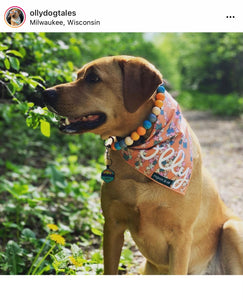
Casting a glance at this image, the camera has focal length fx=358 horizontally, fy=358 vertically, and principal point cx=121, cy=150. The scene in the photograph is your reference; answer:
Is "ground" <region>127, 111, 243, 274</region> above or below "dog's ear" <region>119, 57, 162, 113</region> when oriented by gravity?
below

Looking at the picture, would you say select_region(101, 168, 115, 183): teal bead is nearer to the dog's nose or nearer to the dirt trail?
the dog's nose

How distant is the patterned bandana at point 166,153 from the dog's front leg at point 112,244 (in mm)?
455

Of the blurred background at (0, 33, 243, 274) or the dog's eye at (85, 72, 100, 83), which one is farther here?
the blurred background at (0, 33, 243, 274)

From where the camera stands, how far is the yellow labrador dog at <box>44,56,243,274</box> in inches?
88.9

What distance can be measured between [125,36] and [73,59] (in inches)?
34.5

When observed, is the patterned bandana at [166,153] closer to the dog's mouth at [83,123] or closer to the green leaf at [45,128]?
the dog's mouth at [83,123]

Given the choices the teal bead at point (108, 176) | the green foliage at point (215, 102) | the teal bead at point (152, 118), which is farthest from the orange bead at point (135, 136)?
the green foliage at point (215, 102)

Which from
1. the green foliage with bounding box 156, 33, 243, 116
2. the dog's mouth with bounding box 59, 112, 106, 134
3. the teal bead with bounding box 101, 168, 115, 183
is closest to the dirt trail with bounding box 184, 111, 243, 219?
the teal bead with bounding box 101, 168, 115, 183

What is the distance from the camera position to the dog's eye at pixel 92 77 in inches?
92.3

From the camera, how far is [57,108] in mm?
2258
